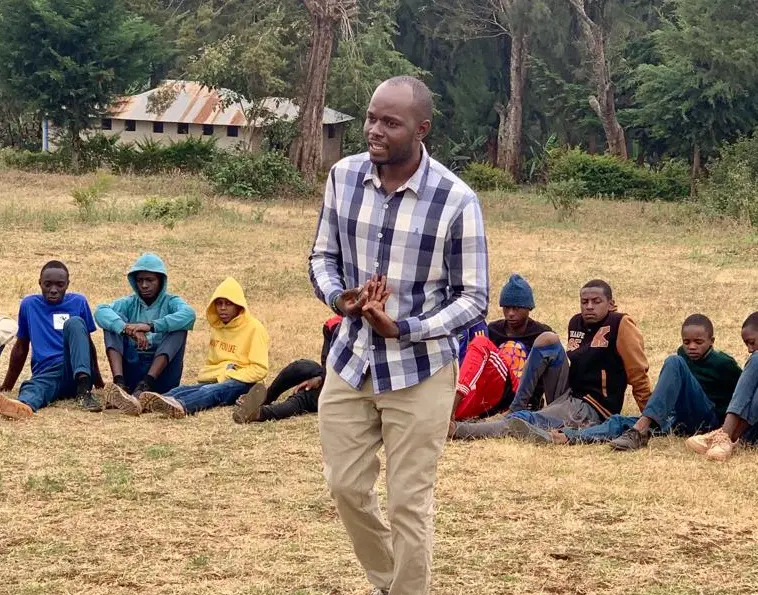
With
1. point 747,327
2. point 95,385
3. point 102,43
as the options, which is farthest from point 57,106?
point 747,327

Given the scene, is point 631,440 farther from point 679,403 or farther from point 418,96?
point 418,96

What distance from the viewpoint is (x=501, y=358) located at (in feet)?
26.2

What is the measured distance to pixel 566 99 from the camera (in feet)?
148

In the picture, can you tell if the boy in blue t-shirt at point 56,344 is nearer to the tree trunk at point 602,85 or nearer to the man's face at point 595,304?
the man's face at point 595,304

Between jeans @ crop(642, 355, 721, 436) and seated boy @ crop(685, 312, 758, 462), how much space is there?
236 millimetres

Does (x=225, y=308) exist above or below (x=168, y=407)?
above

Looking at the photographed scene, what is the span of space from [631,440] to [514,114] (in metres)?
39.6

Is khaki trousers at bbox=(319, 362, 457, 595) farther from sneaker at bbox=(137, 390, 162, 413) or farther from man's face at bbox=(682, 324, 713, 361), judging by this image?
sneaker at bbox=(137, 390, 162, 413)

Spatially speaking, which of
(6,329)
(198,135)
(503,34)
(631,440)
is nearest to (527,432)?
(631,440)

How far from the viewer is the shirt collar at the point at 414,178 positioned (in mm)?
3959

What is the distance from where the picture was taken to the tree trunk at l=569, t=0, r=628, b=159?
39.6 meters

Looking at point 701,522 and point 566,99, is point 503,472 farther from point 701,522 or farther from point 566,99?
point 566,99

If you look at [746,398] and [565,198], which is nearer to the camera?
[746,398]

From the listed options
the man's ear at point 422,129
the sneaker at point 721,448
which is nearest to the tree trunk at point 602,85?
the sneaker at point 721,448
